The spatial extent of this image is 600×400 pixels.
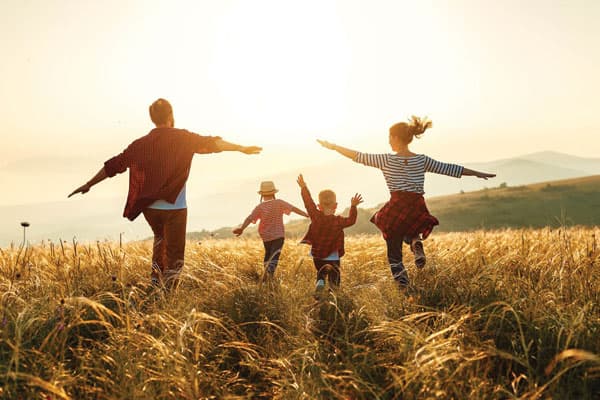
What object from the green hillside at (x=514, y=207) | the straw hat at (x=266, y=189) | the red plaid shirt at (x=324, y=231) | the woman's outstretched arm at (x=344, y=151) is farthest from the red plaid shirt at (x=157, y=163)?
the green hillside at (x=514, y=207)

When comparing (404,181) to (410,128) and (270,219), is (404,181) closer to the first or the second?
(410,128)

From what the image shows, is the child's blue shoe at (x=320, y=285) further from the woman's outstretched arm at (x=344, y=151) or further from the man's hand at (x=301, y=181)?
the woman's outstretched arm at (x=344, y=151)

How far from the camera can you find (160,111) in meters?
6.12

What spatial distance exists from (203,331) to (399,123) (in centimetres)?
355

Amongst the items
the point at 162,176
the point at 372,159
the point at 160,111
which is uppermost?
the point at 160,111

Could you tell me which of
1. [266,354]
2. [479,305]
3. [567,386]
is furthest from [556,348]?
[266,354]

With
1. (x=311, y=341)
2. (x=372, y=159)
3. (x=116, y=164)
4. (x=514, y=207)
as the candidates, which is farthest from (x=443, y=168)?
(x=514, y=207)

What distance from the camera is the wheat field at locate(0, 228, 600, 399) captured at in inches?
134

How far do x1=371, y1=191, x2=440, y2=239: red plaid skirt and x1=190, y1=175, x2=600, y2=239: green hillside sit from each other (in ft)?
105

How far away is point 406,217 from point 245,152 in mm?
2145

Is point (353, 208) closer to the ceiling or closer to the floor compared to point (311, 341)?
closer to the ceiling

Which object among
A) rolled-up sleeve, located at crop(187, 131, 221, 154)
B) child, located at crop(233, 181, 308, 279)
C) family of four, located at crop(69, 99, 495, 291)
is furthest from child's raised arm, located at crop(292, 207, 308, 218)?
rolled-up sleeve, located at crop(187, 131, 221, 154)

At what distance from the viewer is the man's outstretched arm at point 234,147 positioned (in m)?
6.18

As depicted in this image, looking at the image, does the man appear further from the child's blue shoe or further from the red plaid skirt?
the red plaid skirt
